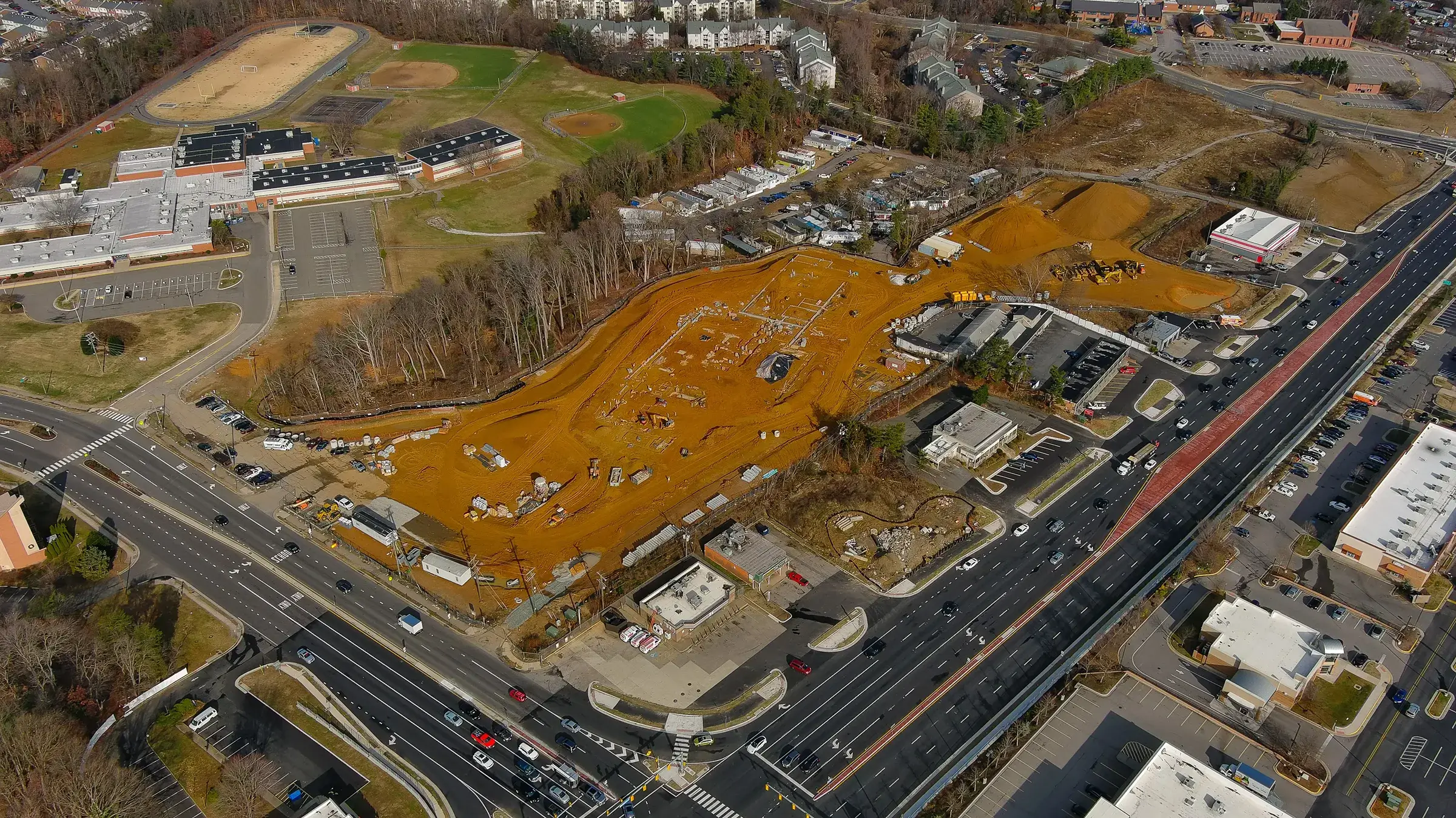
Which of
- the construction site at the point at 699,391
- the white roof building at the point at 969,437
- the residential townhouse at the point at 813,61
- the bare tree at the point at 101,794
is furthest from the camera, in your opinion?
the residential townhouse at the point at 813,61

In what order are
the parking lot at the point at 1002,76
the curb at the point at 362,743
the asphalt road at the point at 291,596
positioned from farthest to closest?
the parking lot at the point at 1002,76 → the asphalt road at the point at 291,596 → the curb at the point at 362,743

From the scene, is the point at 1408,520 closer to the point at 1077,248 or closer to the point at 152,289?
the point at 1077,248

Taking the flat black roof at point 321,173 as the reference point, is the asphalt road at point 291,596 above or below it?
below

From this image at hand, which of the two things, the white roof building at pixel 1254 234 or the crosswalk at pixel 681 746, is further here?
the white roof building at pixel 1254 234

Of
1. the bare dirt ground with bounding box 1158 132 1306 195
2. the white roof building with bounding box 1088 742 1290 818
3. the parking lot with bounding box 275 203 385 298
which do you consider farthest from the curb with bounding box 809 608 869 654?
the bare dirt ground with bounding box 1158 132 1306 195

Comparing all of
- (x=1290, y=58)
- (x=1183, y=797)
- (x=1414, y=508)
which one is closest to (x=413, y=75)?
(x=1290, y=58)

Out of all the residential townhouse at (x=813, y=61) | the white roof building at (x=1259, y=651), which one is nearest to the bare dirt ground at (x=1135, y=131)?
the residential townhouse at (x=813, y=61)

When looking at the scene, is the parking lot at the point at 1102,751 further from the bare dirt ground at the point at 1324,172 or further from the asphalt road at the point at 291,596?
the bare dirt ground at the point at 1324,172

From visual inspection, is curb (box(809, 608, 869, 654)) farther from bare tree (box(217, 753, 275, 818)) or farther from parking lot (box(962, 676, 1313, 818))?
bare tree (box(217, 753, 275, 818))
